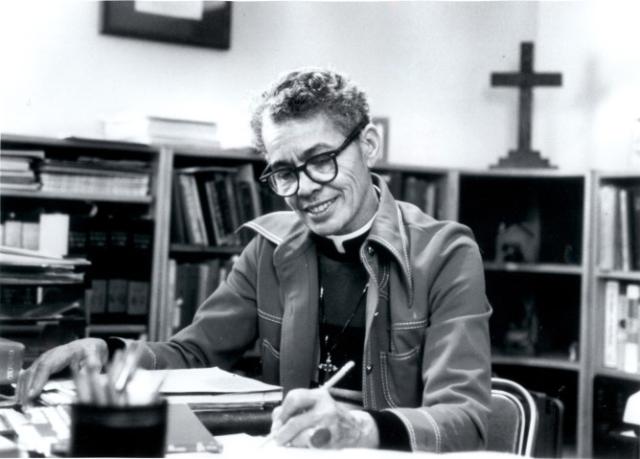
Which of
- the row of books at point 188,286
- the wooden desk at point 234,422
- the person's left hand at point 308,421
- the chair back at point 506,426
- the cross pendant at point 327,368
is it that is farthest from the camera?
the row of books at point 188,286

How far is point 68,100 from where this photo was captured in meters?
3.12

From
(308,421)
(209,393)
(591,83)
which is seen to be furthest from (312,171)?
(591,83)

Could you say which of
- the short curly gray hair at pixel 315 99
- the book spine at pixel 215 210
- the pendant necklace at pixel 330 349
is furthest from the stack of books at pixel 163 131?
the pendant necklace at pixel 330 349

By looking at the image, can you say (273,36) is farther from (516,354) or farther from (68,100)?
(516,354)

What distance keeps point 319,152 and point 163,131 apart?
1.51 metres

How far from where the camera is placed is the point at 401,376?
155 centimetres

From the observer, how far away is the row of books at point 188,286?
3.02 metres

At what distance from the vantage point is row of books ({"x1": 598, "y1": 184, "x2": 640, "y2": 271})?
10.3 feet

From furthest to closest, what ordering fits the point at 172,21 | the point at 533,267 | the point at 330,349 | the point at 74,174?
the point at 533,267
the point at 172,21
the point at 74,174
the point at 330,349

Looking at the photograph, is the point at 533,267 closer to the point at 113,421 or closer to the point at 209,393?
the point at 209,393

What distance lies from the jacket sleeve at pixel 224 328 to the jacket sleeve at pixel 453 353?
40 centimetres

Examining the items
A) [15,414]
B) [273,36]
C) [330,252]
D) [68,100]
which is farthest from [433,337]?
[273,36]

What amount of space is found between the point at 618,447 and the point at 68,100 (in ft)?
7.34

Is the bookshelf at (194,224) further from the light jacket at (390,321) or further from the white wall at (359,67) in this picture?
the light jacket at (390,321)
